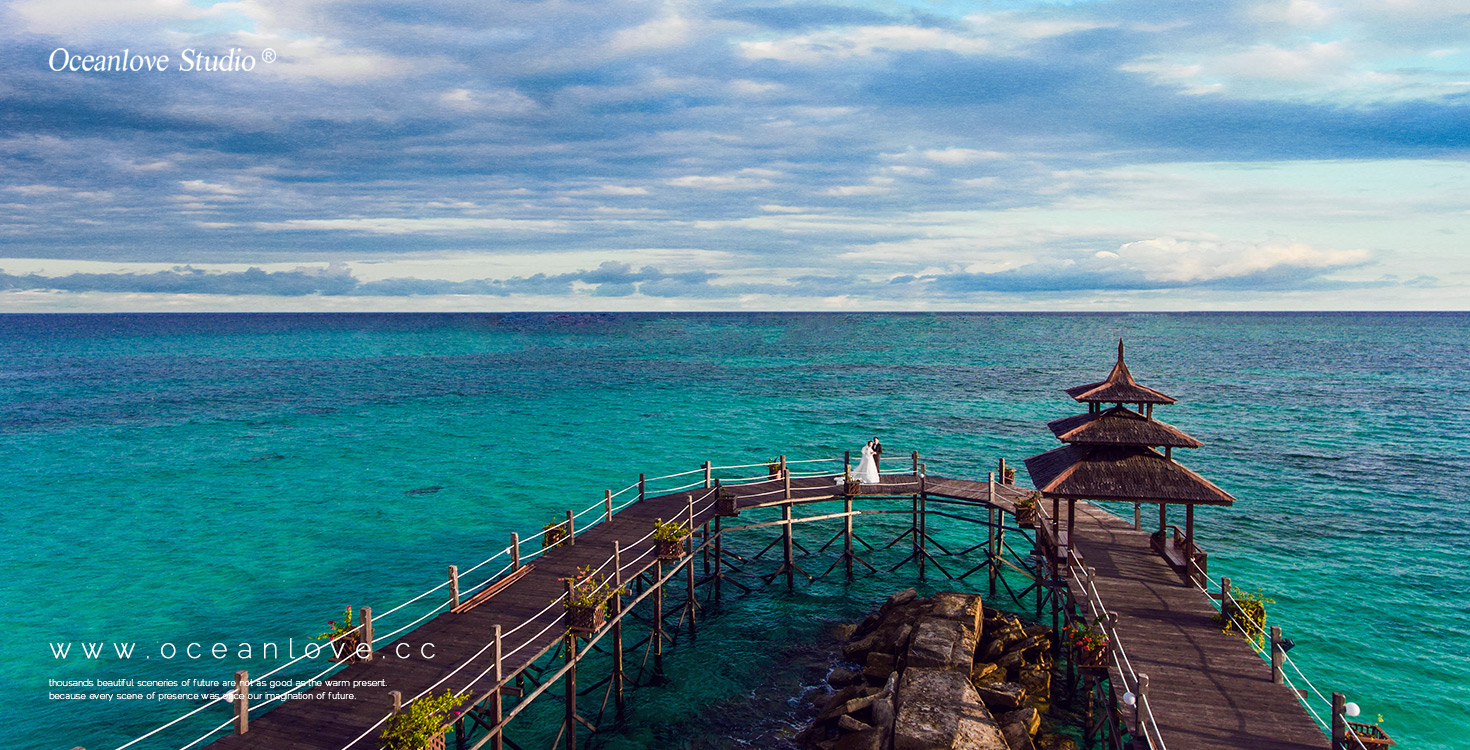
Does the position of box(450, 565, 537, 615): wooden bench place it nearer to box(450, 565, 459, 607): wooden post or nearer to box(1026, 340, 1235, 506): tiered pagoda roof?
box(450, 565, 459, 607): wooden post

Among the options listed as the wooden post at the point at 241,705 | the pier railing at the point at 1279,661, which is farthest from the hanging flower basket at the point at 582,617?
the pier railing at the point at 1279,661

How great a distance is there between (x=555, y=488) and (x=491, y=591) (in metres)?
25.1

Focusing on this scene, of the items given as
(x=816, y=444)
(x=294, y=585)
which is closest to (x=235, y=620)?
(x=294, y=585)

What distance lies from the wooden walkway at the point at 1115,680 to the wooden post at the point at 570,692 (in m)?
0.57

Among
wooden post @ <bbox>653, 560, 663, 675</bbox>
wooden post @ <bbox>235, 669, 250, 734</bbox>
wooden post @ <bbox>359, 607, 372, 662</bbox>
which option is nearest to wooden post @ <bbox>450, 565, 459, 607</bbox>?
wooden post @ <bbox>359, 607, 372, 662</bbox>

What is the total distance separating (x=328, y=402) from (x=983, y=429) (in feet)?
225

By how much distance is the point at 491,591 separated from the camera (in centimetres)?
2100

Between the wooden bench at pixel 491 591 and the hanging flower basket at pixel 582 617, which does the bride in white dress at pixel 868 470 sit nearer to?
the wooden bench at pixel 491 591

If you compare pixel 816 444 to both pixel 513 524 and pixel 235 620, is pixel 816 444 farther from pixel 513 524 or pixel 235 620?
pixel 235 620

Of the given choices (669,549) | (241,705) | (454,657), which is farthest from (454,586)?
(669,549)

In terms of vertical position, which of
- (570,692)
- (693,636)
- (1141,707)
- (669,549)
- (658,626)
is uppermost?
(669,549)

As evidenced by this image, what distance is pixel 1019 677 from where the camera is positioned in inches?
829

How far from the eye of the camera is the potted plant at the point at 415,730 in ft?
43.9

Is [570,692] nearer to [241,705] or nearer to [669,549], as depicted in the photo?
[669,549]
